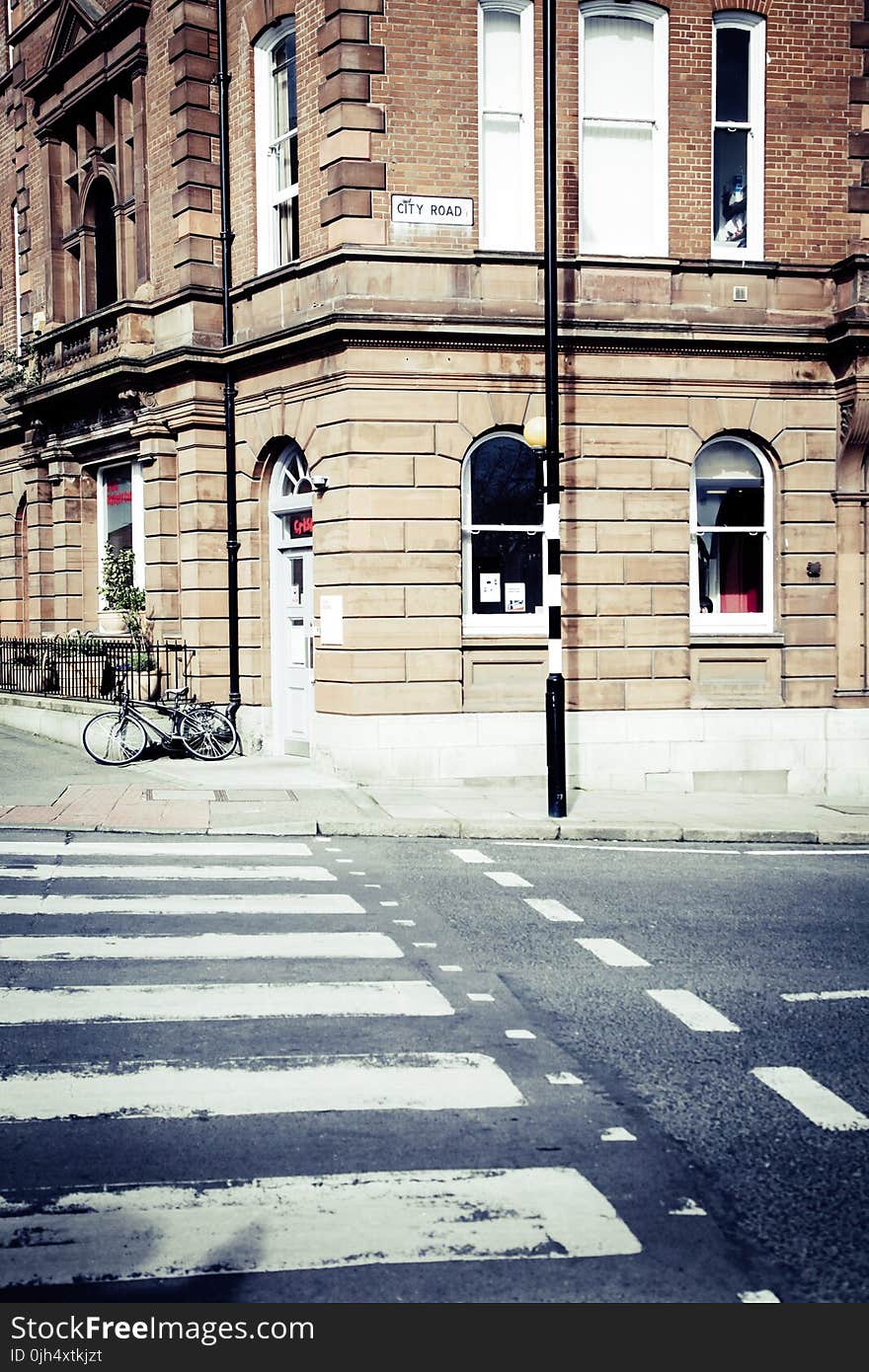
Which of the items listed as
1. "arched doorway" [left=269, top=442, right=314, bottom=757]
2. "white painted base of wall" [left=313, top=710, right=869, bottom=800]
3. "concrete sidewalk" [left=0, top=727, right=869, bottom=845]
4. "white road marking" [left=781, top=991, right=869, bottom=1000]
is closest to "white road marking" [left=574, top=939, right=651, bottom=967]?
"white road marking" [left=781, top=991, right=869, bottom=1000]

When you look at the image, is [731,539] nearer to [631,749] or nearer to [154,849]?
[631,749]

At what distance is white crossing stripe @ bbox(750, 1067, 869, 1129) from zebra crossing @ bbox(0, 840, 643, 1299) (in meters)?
1.09

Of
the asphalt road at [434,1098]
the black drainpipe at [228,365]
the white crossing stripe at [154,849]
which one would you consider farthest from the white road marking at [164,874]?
the black drainpipe at [228,365]

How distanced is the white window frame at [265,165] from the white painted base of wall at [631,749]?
6.31 m

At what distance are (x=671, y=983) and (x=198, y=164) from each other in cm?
1489

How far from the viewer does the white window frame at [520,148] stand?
16.6 m

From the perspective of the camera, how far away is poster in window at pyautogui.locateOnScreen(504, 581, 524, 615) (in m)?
17.1

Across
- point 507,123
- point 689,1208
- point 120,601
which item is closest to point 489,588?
point 507,123

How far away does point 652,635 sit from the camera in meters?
17.1

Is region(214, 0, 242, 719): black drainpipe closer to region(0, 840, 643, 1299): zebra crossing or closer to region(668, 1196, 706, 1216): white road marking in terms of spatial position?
region(0, 840, 643, 1299): zebra crossing

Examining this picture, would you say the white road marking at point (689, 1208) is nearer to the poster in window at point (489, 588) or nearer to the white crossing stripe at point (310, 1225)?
the white crossing stripe at point (310, 1225)

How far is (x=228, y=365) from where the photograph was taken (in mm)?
18562

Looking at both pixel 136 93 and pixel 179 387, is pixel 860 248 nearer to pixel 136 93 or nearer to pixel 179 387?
pixel 179 387

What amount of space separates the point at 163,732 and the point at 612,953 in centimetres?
1122
